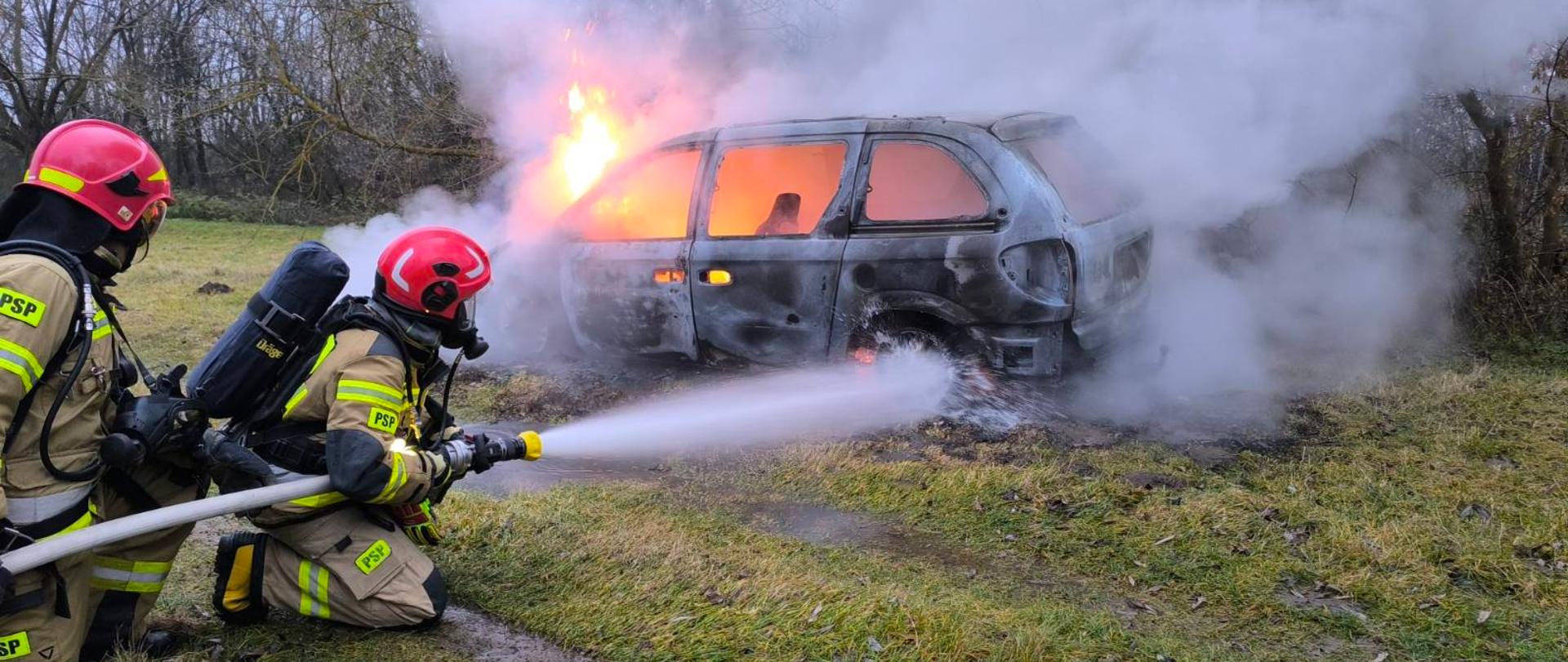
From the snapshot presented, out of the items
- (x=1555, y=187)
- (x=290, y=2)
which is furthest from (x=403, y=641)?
(x=290, y=2)

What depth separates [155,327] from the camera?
893cm

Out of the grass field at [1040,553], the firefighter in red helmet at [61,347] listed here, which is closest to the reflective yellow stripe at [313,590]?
the grass field at [1040,553]

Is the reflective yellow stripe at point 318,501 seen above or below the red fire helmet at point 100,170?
below

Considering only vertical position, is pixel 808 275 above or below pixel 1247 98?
below

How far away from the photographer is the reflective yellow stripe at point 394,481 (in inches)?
119

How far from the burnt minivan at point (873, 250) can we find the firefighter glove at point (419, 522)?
92.2 inches

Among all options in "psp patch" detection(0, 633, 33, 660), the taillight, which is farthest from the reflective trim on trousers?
the taillight

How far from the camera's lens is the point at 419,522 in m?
3.57

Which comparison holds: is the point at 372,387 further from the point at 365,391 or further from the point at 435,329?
the point at 435,329

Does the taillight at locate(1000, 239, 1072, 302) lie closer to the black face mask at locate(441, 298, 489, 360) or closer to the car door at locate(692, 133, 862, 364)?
the car door at locate(692, 133, 862, 364)

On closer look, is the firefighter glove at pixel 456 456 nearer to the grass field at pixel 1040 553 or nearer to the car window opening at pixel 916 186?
the grass field at pixel 1040 553

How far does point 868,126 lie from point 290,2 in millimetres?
9095

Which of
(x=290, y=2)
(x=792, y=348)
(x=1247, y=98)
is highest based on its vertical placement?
(x=290, y=2)

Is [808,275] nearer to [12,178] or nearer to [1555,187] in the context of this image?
[1555,187]
